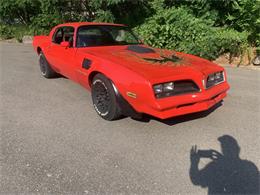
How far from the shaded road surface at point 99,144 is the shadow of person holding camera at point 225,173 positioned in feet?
0.28

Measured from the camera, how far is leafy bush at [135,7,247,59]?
8.02 meters

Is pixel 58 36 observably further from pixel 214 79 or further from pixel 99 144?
pixel 214 79

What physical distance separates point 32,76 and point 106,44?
2681 millimetres

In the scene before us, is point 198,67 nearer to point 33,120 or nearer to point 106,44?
point 106,44

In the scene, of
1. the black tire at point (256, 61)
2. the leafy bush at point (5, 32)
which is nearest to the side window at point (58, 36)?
the black tire at point (256, 61)

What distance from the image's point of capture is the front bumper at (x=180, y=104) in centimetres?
321

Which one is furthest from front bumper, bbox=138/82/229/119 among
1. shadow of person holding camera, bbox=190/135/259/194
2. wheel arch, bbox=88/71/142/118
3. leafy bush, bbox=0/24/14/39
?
leafy bush, bbox=0/24/14/39

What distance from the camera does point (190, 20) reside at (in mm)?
8383

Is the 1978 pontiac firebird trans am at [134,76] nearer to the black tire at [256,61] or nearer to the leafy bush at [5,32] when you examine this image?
the black tire at [256,61]

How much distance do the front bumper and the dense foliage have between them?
15.7ft

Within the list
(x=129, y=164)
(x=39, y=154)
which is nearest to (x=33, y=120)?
(x=39, y=154)

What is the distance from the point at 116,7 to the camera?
10930 millimetres

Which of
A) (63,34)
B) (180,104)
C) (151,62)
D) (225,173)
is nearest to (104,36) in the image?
(63,34)

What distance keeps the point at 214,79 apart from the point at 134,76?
131 cm
